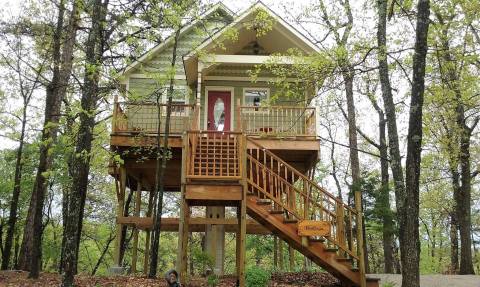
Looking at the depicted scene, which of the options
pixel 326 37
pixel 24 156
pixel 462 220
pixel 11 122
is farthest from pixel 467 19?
pixel 11 122

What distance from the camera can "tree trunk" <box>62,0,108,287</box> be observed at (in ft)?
27.1

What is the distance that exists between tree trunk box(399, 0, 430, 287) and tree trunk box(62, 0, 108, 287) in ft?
18.7

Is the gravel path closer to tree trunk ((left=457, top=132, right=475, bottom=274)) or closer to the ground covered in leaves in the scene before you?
the ground covered in leaves

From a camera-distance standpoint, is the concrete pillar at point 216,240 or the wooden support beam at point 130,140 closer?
the wooden support beam at point 130,140

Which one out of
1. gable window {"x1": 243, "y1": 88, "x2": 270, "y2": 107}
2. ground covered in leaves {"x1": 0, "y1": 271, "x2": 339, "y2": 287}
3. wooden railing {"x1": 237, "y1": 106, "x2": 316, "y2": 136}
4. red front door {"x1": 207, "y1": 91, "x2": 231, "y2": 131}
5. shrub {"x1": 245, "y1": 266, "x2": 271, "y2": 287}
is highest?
gable window {"x1": 243, "y1": 88, "x2": 270, "y2": 107}

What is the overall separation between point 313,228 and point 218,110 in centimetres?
749

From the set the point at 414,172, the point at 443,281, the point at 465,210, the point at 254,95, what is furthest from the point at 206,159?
the point at 465,210

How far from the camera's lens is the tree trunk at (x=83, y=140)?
8.27m

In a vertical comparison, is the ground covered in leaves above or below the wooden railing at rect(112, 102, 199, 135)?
below

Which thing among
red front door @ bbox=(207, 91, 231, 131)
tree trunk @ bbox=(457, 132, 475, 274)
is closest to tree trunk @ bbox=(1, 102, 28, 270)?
red front door @ bbox=(207, 91, 231, 131)

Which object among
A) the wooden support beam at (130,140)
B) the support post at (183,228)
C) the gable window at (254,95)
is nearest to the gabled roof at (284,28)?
the gable window at (254,95)

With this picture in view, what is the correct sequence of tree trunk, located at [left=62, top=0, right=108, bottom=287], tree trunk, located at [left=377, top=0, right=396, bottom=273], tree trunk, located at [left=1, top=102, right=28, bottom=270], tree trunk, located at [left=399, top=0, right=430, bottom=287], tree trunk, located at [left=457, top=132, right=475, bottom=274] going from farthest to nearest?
1. tree trunk, located at [left=457, top=132, right=475, bottom=274]
2. tree trunk, located at [left=1, top=102, right=28, bottom=270]
3. tree trunk, located at [left=377, top=0, right=396, bottom=273]
4. tree trunk, located at [left=62, top=0, right=108, bottom=287]
5. tree trunk, located at [left=399, top=0, right=430, bottom=287]

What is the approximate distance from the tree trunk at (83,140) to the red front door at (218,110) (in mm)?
6748

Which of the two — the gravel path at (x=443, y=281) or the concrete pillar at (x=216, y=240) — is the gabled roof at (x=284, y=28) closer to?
the concrete pillar at (x=216, y=240)
